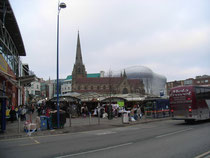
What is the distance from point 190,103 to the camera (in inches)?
667

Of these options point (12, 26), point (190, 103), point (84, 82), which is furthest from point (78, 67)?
point (190, 103)

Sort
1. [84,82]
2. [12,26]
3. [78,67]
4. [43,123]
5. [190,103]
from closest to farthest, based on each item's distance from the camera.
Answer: [43,123], [190,103], [12,26], [84,82], [78,67]

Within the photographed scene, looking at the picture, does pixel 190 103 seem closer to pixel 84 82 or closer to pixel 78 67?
pixel 84 82

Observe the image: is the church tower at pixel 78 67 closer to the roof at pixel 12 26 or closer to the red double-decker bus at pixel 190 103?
the roof at pixel 12 26

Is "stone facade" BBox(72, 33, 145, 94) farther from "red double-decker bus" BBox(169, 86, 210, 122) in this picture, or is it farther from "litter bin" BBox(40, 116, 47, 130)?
"litter bin" BBox(40, 116, 47, 130)

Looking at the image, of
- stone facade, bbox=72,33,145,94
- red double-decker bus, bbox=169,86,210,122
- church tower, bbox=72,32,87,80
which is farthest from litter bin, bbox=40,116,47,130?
church tower, bbox=72,32,87,80

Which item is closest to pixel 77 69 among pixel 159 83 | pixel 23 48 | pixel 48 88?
pixel 48 88

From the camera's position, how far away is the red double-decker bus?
17.0m

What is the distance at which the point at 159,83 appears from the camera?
132250mm

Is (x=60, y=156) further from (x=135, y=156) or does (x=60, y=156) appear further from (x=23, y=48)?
(x=23, y=48)

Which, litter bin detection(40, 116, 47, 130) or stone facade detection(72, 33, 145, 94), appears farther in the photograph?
stone facade detection(72, 33, 145, 94)

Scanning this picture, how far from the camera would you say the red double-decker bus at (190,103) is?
16953mm

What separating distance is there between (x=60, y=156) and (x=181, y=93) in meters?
13.2

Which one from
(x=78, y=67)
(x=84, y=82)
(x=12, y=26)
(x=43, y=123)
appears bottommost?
(x=43, y=123)
